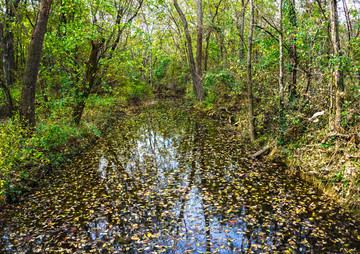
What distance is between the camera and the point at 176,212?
20.1 ft

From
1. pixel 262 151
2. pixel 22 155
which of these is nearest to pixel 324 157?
pixel 262 151

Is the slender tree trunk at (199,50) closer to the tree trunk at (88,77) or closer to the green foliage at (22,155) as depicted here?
the tree trunk at (88,77)

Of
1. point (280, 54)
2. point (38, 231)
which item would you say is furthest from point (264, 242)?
point (280, 54)

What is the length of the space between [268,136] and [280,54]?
3451mm

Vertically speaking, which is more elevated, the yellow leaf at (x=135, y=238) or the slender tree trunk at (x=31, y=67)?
the slender tree trunk at (x=31, y=67)

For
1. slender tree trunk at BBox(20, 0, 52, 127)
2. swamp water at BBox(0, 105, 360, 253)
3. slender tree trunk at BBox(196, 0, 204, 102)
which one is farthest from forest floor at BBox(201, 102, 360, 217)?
slender tree trunk at BBox(196, 0, 204, 102)

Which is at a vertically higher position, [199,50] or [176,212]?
[199,50]

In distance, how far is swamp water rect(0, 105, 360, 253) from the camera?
494 centimetres

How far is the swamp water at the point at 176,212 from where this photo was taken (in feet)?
16.2

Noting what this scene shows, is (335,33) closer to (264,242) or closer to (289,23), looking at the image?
(289,23)

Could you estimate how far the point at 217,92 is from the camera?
62.0 ft

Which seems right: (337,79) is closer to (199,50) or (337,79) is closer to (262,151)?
(262,151)

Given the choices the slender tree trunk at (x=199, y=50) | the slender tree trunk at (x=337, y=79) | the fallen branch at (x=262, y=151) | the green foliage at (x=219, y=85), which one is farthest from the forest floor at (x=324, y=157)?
the slender tree trunk at (x=199, y=50)

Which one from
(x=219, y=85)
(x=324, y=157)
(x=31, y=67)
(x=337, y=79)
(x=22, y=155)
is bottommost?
(x=324, y=157)
